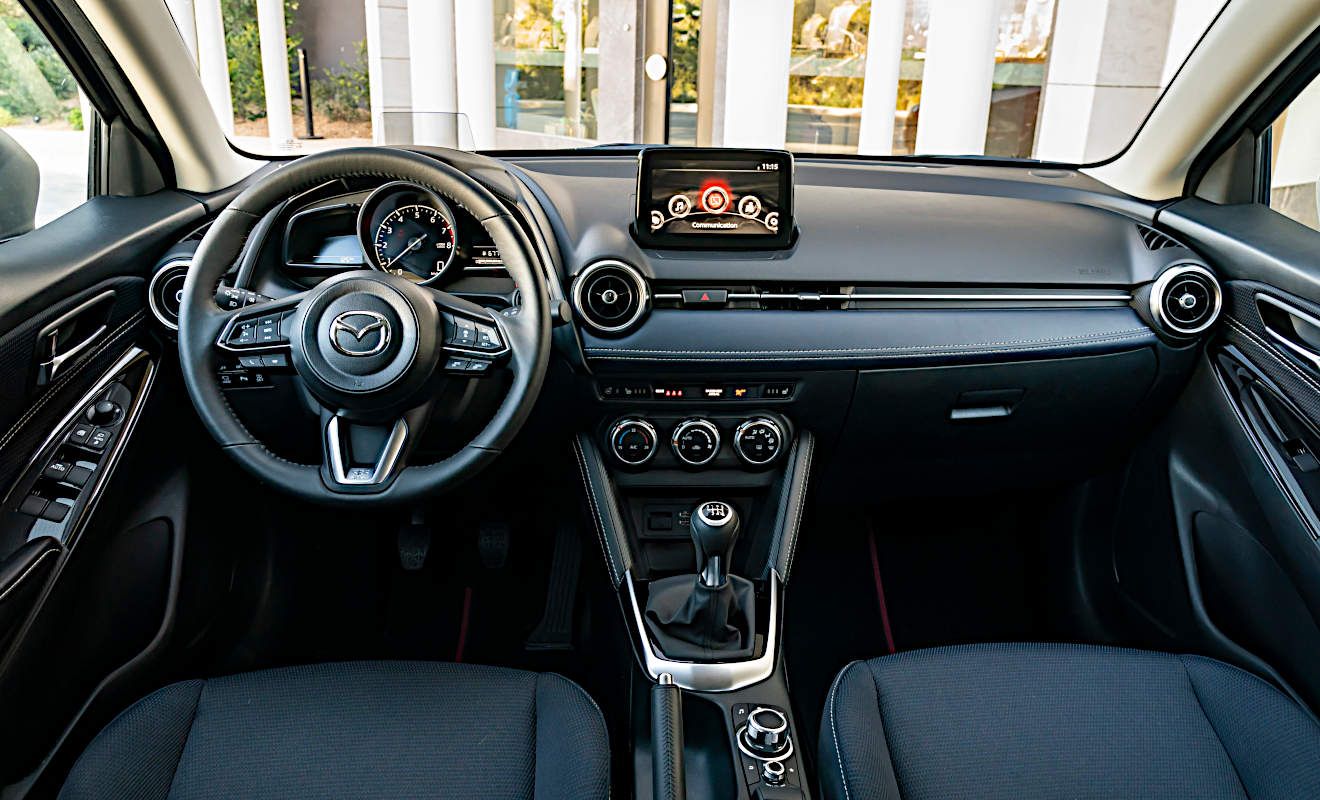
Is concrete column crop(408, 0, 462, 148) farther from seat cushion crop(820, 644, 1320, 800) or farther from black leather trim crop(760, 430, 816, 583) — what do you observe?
seat cushion crop(820, 644, 1320, 800)

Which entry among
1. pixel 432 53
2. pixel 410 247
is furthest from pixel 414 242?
pixel 432 53

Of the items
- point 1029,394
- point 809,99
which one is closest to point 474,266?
point 1029,394

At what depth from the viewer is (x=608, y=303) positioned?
179cm

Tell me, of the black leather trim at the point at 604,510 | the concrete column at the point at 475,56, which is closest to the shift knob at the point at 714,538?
the black leather trim at the point at 604,510

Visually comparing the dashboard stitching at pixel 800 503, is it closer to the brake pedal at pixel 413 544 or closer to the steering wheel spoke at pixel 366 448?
the steering wheel spoke at pixel 366 448

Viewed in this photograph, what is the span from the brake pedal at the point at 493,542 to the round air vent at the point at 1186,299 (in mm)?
1509

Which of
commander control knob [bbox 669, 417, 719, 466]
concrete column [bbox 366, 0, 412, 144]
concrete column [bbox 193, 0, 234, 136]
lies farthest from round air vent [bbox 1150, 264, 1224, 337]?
concrete column [bbox 366, 0, 412, 144]

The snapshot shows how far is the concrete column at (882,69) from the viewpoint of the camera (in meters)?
4.75

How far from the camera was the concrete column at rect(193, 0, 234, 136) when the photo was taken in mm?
2117

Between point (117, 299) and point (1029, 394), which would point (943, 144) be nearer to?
point (1029, 394)

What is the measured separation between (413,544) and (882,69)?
12.2 feet

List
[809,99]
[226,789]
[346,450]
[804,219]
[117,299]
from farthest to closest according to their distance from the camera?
[809,99] → [804,219] → [117,299] → [346,450] → [226,789]

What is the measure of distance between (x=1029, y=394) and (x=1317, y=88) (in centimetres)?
81

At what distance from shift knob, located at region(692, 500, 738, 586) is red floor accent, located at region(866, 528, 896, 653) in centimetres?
89
